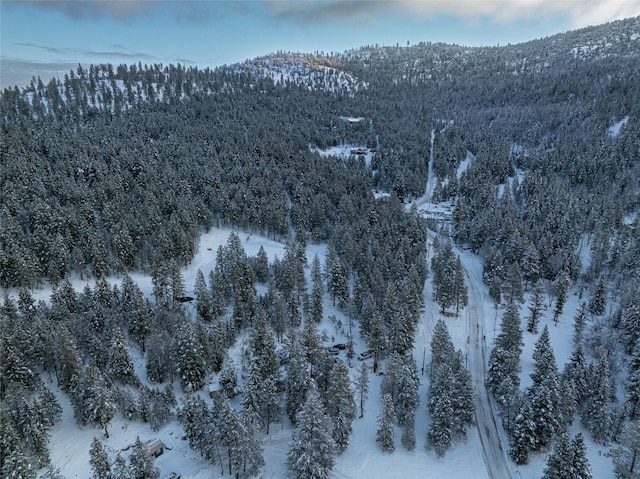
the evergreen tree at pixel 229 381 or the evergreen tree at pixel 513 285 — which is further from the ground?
the evergreen tree at pixel 513 285

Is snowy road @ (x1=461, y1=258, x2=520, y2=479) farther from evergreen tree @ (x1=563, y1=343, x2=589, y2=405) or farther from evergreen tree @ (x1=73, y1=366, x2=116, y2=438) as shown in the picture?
evergreen tree @ (x1=73, y1=366, x2=116, y2=438)

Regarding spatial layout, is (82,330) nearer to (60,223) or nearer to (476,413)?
(60,223)

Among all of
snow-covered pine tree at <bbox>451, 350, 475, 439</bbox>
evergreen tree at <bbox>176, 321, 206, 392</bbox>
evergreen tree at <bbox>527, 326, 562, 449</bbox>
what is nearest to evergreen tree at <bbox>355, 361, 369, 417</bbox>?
snow-covered pine tree at <bbox>451, 350, 475, 439</bbox>

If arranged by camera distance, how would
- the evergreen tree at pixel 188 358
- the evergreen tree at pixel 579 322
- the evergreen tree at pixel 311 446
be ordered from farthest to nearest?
the evergreen tree at pixel 579 322, the evergreen tree at pixel 188 358, the evergreen tree at pixel 311 446

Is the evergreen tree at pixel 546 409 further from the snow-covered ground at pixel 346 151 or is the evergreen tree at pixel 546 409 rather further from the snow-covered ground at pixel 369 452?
the snow-covered ground at pixel 346 151

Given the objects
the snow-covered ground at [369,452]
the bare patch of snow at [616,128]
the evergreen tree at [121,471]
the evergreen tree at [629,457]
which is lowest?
the snow-covered ground at [369,452]

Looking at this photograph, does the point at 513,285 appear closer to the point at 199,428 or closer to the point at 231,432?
the point at 231,432

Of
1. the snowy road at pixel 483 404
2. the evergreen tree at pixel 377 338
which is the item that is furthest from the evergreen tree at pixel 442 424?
the evergreen tree at pixel 377 338
